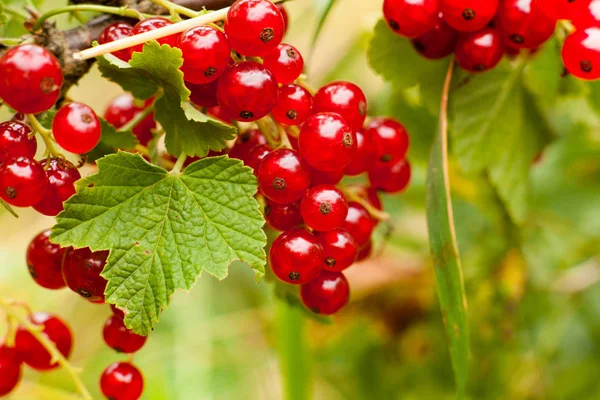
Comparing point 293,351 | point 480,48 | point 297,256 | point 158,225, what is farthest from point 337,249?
point 293,351

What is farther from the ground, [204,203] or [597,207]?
[204,203]

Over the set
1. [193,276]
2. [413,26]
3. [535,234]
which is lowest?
[535,234]

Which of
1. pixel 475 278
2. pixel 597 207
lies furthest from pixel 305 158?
pixel 597 207

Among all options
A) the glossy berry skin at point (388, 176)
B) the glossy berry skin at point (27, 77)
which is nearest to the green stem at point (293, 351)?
the glossy berry skin at point (388, 176)

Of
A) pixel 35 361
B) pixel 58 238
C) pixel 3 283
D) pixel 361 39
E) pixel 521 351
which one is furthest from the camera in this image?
pixel 3 283

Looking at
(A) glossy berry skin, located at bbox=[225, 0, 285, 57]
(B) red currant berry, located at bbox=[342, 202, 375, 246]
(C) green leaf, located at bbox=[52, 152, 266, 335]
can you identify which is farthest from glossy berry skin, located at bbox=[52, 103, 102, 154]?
(B) red currant berry, located at bbox=[342, 202, 375, 246]

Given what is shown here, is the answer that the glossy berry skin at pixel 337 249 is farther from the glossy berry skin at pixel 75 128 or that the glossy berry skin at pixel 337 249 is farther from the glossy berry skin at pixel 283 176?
the glossy berry skin at pixel 75 128

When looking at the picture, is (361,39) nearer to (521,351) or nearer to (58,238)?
(521,351)
